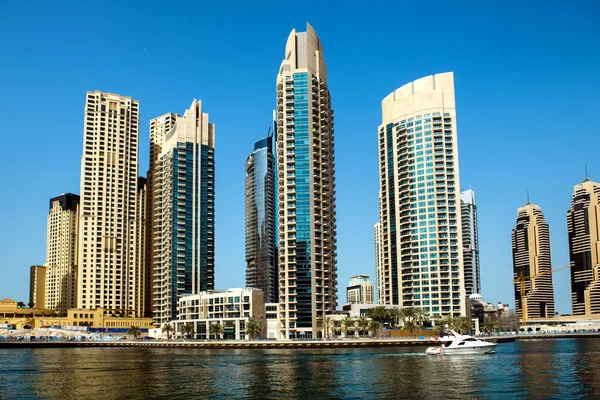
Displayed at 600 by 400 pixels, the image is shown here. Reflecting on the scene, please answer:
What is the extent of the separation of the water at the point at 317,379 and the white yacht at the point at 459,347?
464 cm

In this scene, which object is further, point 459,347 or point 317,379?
point 459,347

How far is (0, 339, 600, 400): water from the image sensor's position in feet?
268

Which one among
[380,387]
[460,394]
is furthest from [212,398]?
[460,394]

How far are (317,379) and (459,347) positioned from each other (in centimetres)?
5320

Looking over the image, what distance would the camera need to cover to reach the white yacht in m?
139

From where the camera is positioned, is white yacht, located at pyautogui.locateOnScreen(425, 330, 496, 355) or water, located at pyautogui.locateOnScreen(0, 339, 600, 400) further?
white yacht, located at pyautogui.locateOnScreen(425, 330, 496, 355)

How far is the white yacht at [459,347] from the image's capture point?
139375 mm

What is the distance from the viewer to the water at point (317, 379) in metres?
81.6

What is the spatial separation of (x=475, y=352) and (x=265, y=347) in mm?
73201

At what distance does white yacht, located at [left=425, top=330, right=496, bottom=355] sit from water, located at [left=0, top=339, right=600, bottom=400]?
15.2ft

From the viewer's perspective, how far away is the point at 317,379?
9719 centimetres

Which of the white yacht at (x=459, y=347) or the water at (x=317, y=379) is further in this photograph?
the white yacht at (x=459, y=347)

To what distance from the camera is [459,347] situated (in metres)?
141

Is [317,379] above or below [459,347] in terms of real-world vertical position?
below
